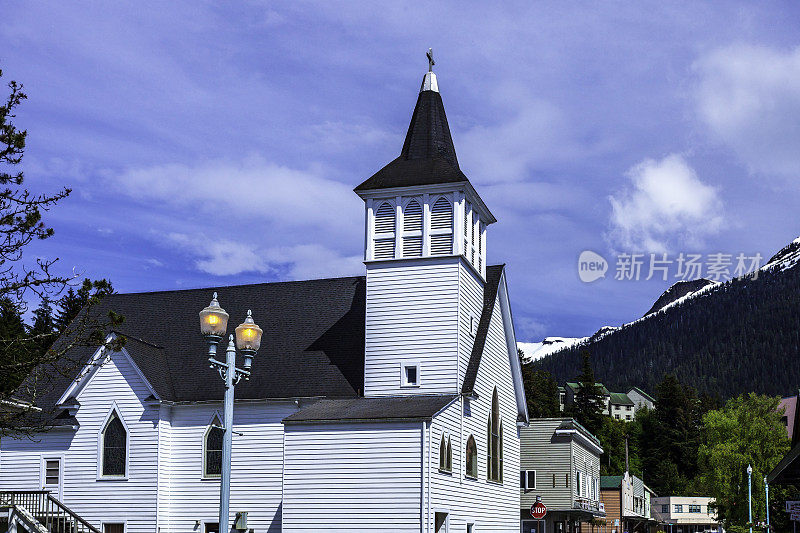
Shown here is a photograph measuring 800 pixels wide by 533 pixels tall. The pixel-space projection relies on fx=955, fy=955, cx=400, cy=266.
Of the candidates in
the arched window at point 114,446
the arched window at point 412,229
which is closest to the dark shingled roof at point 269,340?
the arched window at point 114,446

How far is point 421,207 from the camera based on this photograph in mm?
37500

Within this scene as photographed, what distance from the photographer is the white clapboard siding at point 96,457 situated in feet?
123

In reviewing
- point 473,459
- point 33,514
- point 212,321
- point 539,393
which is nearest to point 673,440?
point 539,393

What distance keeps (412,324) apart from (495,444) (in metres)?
7.83

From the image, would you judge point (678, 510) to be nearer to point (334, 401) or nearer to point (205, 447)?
point (334, 401)

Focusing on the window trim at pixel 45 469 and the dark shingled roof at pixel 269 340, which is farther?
the window trim at pixel 45 469

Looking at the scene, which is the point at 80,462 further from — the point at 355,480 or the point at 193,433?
the point at 355,480

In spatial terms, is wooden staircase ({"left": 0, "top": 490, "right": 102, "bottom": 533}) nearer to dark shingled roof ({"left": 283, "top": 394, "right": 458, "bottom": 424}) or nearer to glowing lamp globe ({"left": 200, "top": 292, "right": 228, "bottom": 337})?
dark shingled roof ({"left": 283, "top": 394, "right": 458, "bottom": 424})

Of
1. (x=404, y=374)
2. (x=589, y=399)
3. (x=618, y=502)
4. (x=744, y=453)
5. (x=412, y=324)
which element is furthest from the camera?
(x=589, y=399)

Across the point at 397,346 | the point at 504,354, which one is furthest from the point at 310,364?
the point at 504,354

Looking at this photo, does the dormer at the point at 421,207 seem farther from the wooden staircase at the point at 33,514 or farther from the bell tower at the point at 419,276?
the wooden staircase at the point at 33,514

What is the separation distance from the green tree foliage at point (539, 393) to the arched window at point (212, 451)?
227 ft

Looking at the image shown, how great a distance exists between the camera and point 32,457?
129 feet

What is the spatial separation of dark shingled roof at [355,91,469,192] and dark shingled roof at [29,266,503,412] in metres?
5.55
